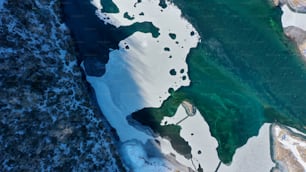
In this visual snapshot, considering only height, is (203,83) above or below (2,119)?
above

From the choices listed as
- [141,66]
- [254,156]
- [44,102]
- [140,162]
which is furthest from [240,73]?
[44,102]

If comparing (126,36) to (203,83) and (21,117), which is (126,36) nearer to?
(203,83)

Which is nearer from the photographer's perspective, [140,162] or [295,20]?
[140,162]

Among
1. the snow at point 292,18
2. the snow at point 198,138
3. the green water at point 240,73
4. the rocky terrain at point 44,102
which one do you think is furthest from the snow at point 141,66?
the snow at point 292,18

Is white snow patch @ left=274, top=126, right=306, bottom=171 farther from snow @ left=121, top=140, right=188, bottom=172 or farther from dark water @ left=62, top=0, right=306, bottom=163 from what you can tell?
snow @ left=121, top=140, right=188, bottom=172

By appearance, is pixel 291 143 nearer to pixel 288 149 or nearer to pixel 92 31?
pixel 288 149

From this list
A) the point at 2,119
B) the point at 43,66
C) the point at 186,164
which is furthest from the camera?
the point at 186,164

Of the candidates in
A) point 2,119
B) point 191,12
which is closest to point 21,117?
point 2,119
